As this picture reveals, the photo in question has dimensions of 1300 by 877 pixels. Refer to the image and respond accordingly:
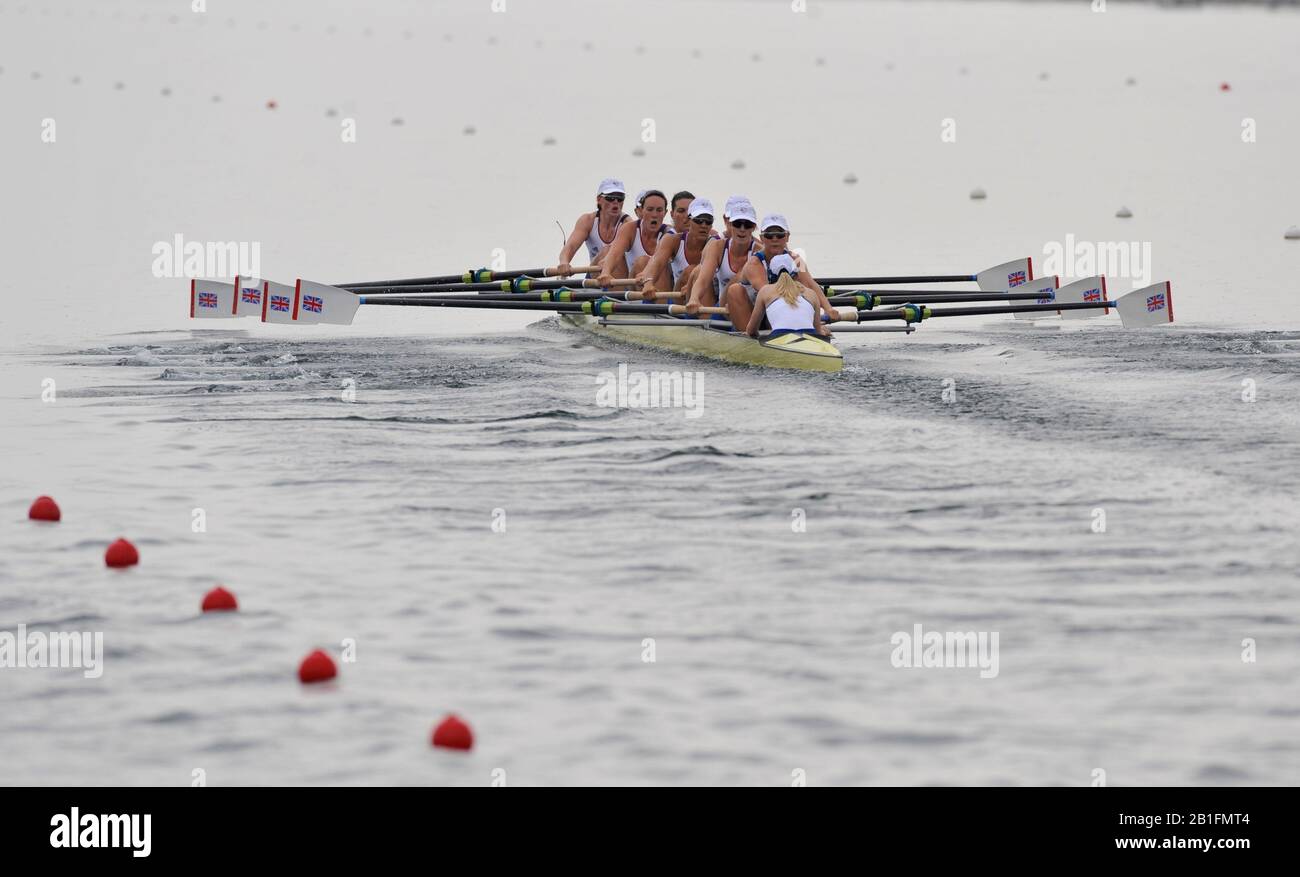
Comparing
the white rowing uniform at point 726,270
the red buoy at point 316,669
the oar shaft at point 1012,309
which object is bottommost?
the red buoy at point 316,669

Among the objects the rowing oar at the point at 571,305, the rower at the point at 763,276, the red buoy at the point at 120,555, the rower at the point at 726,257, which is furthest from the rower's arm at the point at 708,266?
the red buoy at the point at 120,555

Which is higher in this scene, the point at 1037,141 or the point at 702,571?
the point at 1037,141

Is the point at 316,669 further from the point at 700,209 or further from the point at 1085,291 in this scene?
the point at 1085,291

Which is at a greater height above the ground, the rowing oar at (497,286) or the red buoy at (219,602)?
the rowing oar at (497,286)

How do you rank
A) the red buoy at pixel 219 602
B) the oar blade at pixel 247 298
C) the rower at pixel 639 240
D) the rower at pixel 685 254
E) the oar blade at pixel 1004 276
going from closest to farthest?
the red buoy at pixel 219 602
the rower at pixel 685 254
the oar blade at pixel 247 298
the rower at pixel 639 240
the oar blade at pixel 1004 276

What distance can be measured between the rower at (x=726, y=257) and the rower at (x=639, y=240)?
2.03 m

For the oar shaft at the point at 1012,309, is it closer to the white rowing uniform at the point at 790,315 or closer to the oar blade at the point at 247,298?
the white rowing uniform at the point at 790,315

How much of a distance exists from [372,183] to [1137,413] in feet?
96.8

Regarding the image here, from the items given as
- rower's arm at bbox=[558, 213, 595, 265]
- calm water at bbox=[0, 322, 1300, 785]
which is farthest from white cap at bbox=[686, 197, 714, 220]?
calm water at bbox=[0, 322, 1300, 785]

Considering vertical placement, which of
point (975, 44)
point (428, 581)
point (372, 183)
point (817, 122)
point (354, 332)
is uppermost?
point (975, 44)

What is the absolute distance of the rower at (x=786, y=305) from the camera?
649 inches

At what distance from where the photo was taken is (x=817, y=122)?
180 ft
